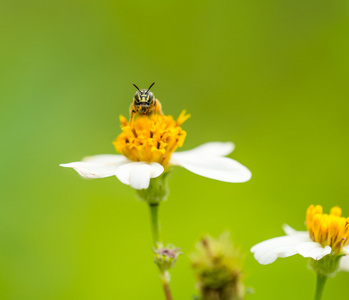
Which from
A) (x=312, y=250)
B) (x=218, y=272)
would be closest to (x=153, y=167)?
(x=218, y=272)

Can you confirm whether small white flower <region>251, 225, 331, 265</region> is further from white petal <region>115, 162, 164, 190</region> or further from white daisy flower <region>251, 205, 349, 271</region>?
white petal <region>115, 162, 164, 190</region>

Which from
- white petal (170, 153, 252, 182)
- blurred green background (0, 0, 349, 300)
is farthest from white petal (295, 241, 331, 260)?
blurred green background (0, 0, 349, 300)

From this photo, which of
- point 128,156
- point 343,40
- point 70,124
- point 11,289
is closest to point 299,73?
point 343,40

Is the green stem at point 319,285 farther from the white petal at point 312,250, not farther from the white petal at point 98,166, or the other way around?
the white petal at point 98,166

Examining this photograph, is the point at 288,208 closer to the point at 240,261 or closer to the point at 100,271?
the point at 100,271

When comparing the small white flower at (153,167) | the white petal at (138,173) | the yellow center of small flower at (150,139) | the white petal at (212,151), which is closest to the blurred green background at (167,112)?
the white petal at (212,151)
